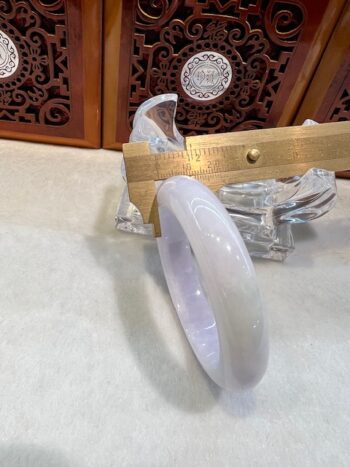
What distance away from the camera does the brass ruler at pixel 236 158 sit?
14.6 inches

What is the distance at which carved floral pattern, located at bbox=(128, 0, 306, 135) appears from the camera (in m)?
0.44

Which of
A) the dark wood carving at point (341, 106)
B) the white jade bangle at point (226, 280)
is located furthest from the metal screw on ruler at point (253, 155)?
the dark wood carving at point (341, 106)

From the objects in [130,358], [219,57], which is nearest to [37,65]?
[219,57]

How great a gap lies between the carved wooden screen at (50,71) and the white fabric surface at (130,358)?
0.11 m

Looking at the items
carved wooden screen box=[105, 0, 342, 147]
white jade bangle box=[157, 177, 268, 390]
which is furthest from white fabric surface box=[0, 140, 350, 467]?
carved wooden screen box=[105, 0, 342, 147]

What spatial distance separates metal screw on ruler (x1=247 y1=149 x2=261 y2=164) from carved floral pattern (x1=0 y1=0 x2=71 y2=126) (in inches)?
11.9

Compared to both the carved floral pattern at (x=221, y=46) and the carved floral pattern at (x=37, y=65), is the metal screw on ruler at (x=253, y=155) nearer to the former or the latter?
the carved floral pattern at (x=221, y=46)

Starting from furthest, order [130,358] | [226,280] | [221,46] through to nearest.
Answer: [221,46]
[130,358]
[226,280]

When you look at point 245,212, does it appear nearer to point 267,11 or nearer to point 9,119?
point 267,11

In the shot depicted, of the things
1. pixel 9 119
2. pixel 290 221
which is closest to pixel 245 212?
Result: pixel 290 221

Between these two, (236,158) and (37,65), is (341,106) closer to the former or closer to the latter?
(236,158)

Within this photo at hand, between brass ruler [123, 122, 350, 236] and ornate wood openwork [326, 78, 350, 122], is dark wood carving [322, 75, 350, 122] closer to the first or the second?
ornate wood openwork [326, 78, 350, 122]

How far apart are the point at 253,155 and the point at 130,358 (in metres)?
0.26

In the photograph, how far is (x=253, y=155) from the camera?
1.27 ft
